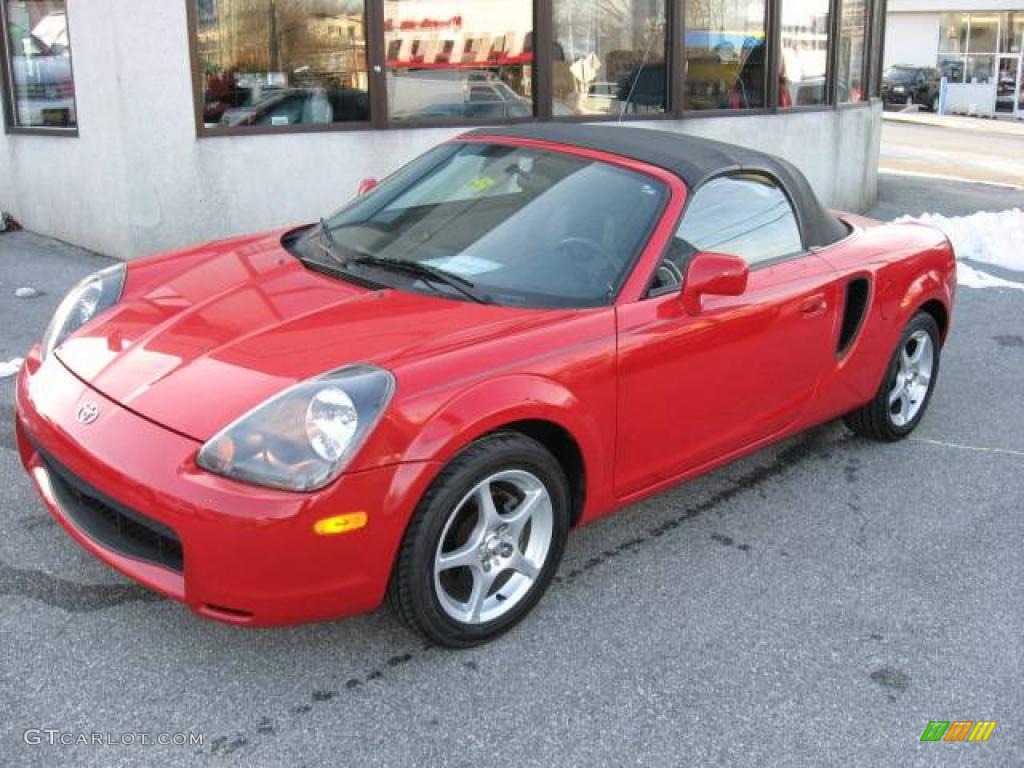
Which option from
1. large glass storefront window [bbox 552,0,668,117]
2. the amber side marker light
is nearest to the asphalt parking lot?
the amber side marker light

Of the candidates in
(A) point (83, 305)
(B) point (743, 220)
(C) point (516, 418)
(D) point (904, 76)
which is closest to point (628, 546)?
(C) point (516, 418)

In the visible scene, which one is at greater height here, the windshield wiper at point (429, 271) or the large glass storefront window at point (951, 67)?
the large glass storefront window at point (951, 67)

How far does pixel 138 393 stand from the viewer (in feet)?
9.73

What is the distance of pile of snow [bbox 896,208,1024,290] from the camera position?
348 inches

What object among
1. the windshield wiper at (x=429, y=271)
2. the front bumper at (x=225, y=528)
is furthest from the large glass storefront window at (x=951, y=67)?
the front bumper at (x=225, y=528)

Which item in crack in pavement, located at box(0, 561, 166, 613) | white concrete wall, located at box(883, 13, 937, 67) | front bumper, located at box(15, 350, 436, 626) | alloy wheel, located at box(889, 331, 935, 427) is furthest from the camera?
white concrete wall, located at box(883, 13, 937, 67)

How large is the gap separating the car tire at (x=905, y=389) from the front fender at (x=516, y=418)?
194 centimetres

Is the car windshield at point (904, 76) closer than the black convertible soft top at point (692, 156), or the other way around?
the black convertible soft top at point (692, 156)

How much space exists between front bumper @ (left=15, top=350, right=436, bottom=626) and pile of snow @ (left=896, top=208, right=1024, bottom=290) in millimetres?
7069

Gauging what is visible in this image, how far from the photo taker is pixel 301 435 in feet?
8.93

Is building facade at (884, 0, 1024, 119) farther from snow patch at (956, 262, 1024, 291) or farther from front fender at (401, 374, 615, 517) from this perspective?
front fender at (401, 374, 615, 517)

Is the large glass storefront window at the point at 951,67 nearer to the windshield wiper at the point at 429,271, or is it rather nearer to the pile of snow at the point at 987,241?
the pile of snow at the point at 987,241

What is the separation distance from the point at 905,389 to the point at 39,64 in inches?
282

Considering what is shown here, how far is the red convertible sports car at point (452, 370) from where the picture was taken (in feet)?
8.91
